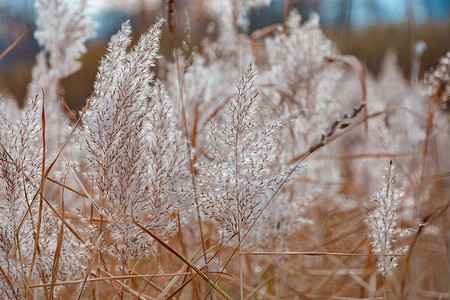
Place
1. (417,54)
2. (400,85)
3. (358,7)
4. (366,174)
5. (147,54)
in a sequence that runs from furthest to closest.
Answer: (400,85), (358,7), (366,174), (417,54), (147,54)

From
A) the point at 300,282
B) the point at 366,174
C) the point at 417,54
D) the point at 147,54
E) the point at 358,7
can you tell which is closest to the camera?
the point at 147,54

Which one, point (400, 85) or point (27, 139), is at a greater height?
point (400, 85)

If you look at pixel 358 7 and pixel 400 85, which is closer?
pixel 358 7

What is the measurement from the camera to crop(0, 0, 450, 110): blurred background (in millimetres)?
1322

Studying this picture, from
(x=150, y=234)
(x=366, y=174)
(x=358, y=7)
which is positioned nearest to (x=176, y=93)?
(x=150, y=234)

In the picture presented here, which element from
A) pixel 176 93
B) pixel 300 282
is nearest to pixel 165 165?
pixel 176 93

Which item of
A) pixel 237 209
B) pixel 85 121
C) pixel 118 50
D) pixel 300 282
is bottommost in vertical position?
pixel 300 282

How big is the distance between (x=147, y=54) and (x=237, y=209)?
0.94 feet

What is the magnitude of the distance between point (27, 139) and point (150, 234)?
0.80 feet

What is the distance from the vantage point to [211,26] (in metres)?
1.94

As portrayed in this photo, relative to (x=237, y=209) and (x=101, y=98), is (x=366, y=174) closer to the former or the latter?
(x=237, y=209)

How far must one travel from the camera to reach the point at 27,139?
2.29 ft

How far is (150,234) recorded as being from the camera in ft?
2.26

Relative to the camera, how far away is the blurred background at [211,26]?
1.32 meters
